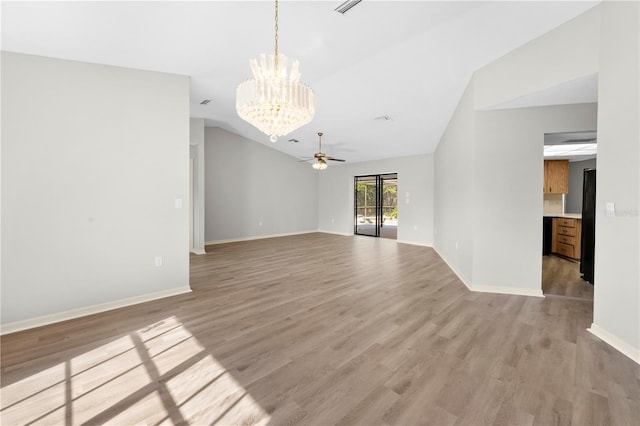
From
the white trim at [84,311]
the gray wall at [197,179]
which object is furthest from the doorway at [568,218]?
the gray wall at [197,179]

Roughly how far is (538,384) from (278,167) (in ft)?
27.8

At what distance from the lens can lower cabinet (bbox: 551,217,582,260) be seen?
5.39 m

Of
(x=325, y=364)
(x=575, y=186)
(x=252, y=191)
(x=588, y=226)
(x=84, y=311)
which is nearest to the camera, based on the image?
(x=325, y=364)

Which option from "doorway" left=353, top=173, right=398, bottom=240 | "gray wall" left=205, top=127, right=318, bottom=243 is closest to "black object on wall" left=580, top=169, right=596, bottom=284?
"doorway" left=353, top=173, right=398, bottom=240

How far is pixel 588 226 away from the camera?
164 inches

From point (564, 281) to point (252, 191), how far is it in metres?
7.63

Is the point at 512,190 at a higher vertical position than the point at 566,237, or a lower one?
higher

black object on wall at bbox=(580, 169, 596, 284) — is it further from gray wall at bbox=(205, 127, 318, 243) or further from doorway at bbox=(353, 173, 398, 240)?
gray wall at bbox=(205, 127, 318, 243)

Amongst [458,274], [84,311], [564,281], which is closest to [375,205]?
[458,274]

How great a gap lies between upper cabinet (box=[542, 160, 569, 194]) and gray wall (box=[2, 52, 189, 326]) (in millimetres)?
7639

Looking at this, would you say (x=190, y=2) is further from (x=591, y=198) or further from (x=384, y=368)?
(x=591, y=198)

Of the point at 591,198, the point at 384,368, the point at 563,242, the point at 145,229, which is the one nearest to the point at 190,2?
the point at 145,229

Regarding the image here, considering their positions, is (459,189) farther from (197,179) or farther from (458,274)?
(197,179)

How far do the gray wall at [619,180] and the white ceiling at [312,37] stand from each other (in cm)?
43
